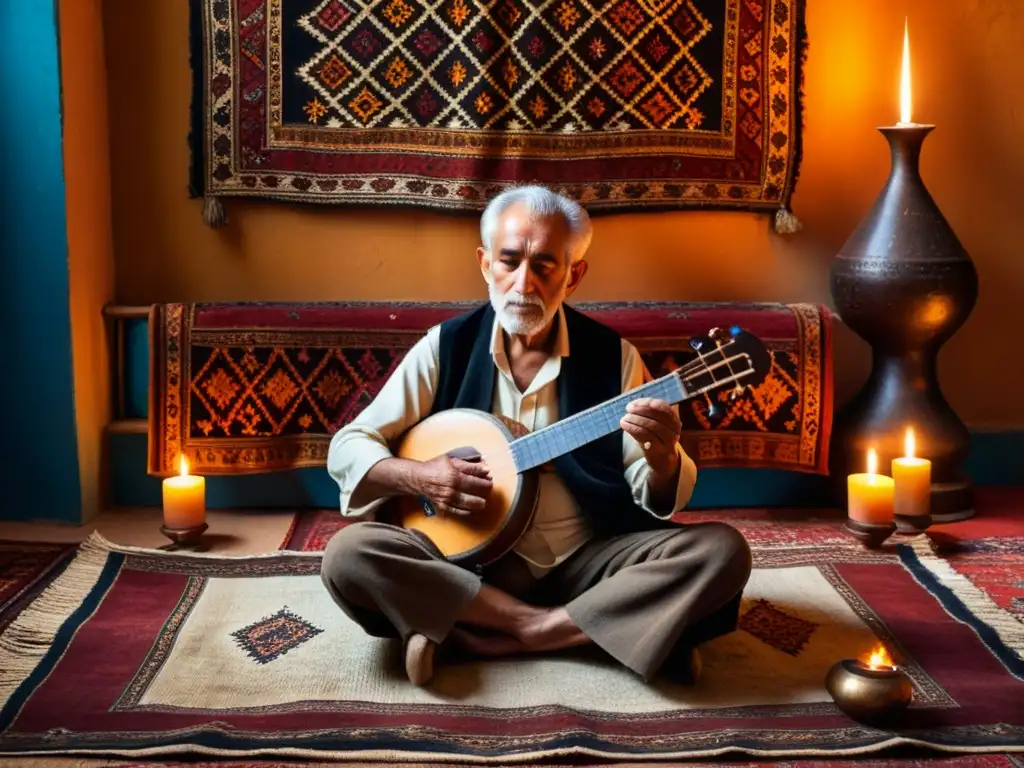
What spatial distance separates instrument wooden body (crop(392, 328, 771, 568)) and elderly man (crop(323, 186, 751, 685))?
4cm

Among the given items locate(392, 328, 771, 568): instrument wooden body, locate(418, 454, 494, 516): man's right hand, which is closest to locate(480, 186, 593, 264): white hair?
locate(392, 328, 771, 568): instrument wooden body

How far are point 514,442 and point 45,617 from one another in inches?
47.0

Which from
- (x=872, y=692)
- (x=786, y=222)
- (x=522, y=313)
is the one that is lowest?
(x=872, y=692)

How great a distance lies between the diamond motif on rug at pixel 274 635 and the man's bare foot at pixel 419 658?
35cm

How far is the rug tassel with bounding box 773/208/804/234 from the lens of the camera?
4.00 meters

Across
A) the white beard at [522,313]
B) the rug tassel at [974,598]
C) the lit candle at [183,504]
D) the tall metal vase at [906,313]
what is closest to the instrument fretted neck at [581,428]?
the white beard at [522,313]

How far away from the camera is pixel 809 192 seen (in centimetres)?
407

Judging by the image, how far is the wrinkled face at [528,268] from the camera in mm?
2574

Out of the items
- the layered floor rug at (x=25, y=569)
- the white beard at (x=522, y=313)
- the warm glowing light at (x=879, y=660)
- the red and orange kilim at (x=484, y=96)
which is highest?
the red and orange kilim at (x=484, y=96)

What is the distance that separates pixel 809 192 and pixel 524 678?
2207 mm

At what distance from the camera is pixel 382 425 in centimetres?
269

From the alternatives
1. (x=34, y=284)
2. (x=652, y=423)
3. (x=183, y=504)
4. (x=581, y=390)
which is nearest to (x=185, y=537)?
(x=183, y=504)

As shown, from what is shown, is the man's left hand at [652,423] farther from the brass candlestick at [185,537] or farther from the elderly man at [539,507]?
the brass candlestick at [185,537]

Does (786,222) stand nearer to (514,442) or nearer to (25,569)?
(514,442)
